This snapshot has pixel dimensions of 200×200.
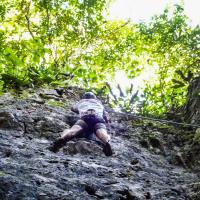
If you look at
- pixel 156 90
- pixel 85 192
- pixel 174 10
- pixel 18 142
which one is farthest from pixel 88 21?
pixel 85 192

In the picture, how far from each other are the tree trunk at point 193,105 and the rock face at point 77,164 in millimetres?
870

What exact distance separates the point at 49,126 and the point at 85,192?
9.90 feet

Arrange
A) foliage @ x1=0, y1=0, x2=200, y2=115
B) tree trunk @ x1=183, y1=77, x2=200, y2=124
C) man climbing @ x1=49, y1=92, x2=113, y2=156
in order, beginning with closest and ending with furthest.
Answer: man climbing @ x1=49, y1=92, x2=113, y2=156 → tree trunk @ x1=183, y1=77, x2=200, y2=124 → foliage @ x1=0, y1=0, x2=200, y2=115

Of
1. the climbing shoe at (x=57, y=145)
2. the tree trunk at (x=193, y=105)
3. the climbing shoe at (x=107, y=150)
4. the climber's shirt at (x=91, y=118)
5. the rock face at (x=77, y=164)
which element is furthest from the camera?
the tree trunk at (x=193, y=105)

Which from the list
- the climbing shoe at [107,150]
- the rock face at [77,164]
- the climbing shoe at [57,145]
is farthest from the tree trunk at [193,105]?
the climbing shoe at [57,145]

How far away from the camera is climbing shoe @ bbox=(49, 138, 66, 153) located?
6406 millimetres

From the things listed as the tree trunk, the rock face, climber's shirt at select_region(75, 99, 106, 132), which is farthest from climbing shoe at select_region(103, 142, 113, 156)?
the tree trunk

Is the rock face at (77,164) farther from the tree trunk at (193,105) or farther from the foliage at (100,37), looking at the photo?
the foliage at (100,37)

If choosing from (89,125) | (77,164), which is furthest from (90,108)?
(77,164)

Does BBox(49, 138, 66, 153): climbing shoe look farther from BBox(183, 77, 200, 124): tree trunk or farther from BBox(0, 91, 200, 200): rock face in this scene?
BBox(183, 77, 200, 124): tree trunk

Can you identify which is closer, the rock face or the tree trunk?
the rock face

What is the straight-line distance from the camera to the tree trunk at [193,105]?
8.99 m

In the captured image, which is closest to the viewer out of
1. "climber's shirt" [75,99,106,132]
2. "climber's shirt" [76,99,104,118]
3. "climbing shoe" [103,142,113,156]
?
"climbing shoe" [103,142,113,156]

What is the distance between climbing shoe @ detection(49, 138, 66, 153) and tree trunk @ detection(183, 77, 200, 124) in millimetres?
3907
